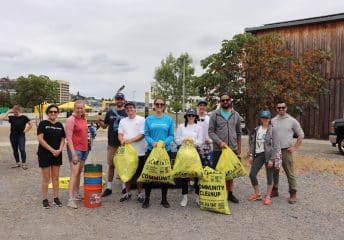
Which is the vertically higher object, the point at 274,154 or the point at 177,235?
the point at 274,154

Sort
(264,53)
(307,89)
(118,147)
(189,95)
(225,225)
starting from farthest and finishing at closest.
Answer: (189,95) < (307,89) < (264,53) < (118,147) < (225,225)

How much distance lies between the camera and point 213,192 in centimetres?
602

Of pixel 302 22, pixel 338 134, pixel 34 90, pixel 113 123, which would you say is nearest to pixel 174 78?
pixel 34 90

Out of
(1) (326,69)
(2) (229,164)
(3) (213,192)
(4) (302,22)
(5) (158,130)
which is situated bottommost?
(3) (213,192)

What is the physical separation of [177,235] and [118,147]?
7.81 ft

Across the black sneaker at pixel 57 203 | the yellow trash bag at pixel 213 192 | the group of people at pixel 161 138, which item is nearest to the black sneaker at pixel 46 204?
the group of people at pixel 161 138

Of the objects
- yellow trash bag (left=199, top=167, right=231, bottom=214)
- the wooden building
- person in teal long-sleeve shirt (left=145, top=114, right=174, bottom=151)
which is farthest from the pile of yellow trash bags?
the wooden building

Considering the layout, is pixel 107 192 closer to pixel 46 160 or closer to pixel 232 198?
pixel 46 160

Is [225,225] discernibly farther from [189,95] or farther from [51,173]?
[189,95]

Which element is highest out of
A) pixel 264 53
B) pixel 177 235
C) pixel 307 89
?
pixel 264 53

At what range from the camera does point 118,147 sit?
22.6 ft

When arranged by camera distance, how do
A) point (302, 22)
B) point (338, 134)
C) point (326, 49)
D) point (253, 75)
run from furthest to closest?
point (302, 22) < point (326, 49) < point (338, 134) < point (253, 75)

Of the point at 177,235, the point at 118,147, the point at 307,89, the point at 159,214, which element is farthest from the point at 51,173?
the point at 307,89

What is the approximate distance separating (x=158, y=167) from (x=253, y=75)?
6534mm
